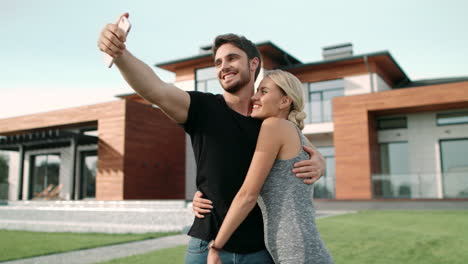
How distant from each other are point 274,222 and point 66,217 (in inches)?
599

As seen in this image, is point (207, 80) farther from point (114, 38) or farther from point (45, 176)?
point (114, 38)

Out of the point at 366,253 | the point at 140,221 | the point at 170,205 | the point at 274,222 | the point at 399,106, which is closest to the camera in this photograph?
the point at 274,222

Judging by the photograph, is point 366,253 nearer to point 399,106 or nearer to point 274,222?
point 274,222

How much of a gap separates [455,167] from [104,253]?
59.0 ft

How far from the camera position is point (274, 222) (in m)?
1.77

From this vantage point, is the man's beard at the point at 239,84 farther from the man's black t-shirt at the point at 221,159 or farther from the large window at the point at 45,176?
the large window at the point at 45,176

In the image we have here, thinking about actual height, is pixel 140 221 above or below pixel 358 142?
below

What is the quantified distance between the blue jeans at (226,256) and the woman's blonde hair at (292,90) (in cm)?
65

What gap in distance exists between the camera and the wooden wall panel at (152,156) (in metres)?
21.2

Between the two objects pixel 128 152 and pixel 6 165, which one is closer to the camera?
pixel 128 152

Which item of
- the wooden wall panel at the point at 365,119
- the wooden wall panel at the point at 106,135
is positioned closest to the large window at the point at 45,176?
the wooden wall panel at the point at 106,135

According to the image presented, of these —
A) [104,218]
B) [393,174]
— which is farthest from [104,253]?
[393,174]

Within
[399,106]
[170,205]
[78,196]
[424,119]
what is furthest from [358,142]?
[78,196]

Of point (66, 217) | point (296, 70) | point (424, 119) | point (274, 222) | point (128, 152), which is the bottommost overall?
point (66, 217)
